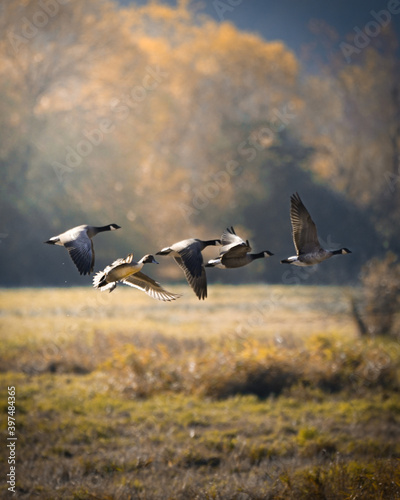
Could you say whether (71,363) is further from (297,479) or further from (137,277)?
(137,277)

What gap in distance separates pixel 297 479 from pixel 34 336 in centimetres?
840

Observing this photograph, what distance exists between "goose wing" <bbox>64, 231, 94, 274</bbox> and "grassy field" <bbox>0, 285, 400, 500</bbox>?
13.7 feet

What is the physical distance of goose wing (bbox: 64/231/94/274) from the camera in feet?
9.78

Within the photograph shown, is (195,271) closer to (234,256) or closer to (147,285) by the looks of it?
(234,256)

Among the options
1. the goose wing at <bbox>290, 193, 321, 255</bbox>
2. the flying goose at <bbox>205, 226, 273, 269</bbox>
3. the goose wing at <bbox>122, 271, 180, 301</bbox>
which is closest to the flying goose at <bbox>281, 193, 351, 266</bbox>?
the goose wing at <bbox>290, 193, 321, 255</bbox>

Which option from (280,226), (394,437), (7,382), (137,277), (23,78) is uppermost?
(23,78)

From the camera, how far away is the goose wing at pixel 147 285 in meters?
3.57

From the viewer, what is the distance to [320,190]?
20.7 metres

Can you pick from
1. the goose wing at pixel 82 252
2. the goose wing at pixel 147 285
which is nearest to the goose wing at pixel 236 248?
the goose wing at pixel 147 285

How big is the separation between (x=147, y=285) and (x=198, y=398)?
7.95 m

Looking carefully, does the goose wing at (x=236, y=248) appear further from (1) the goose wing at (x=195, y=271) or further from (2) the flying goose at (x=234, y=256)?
(1) the goose wing at (x=195, y=271)

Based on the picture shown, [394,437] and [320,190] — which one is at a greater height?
[320,190]

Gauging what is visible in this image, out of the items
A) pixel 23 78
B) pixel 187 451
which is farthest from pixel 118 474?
pixel 23 78

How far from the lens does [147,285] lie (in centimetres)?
368
